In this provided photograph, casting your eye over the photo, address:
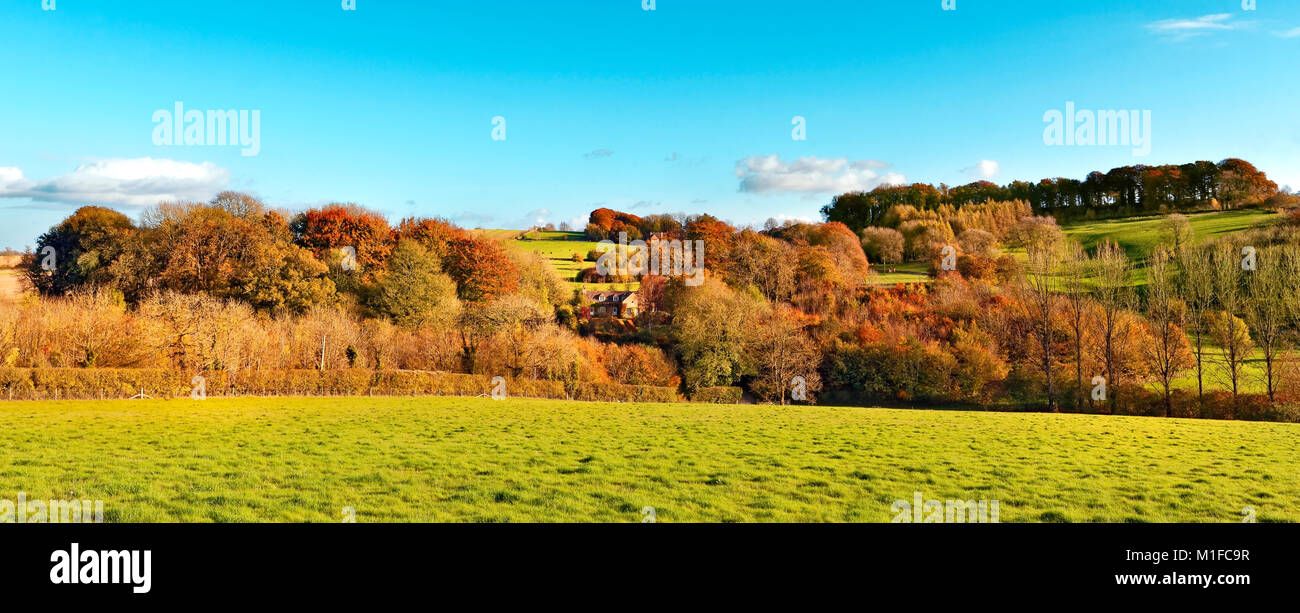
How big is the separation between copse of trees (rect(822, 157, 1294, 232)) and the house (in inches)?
2418

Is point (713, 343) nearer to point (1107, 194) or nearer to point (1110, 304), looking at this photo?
point (1110, 304)

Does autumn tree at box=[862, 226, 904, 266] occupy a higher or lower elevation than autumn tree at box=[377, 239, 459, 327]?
higher

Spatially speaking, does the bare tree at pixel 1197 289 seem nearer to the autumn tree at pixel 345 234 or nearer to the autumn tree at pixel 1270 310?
the autumn tree at pixel 1270 310

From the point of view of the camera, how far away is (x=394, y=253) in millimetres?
64438

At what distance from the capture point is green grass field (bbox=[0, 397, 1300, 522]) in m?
11.1

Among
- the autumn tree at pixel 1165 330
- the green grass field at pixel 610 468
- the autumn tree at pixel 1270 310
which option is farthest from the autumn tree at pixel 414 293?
the autumn tree at pixel 1270 310

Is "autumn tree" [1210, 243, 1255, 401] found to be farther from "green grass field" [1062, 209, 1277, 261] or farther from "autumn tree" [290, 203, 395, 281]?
"autumn tree" [290, 203, 395, 281]

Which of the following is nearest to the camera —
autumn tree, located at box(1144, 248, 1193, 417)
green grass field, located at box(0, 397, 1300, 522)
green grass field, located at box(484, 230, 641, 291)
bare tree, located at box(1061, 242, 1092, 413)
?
green grass field, located at box(0, 397, 1300, 522)

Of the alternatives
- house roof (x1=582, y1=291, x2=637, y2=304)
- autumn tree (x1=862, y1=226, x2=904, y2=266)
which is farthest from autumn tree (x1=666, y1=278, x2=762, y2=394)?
autumn tree (x1=862, y1=226, x2=904, y2=266)

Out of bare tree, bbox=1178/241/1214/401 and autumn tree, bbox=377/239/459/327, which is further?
autumn tree, bbox=377/239/459/327

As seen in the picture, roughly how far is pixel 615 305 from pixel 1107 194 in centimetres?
10244

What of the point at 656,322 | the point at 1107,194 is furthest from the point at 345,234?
the point at 1107,194

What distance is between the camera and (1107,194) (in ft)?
398
